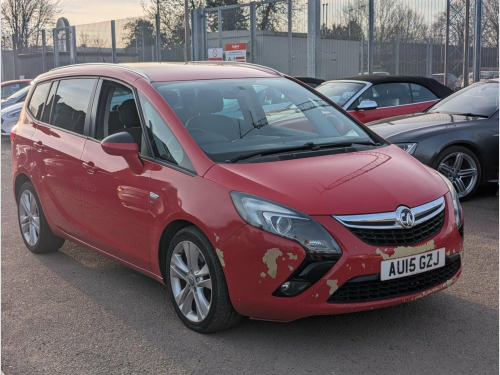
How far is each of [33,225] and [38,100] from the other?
1145 mm

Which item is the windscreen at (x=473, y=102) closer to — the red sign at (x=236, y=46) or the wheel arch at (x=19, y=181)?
the wheel arch at (x=19, y=181)

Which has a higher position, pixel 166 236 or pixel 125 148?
pixel 125 148

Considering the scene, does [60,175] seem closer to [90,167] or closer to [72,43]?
[90,167]

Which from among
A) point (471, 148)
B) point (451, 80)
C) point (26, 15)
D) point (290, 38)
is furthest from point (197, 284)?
point (26, 15)

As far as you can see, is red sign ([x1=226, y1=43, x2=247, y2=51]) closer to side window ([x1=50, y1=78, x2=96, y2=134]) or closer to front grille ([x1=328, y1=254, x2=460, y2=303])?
side window ([x1=50, y1=78, x2=96, y2=134])

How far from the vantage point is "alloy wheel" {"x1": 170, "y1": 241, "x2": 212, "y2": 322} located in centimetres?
412

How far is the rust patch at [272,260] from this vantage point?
12.2ft

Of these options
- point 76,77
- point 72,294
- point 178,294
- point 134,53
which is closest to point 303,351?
point 178,294

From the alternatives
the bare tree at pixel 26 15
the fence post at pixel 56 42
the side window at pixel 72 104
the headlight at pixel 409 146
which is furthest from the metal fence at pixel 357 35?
the bare tree at pixel 26 15

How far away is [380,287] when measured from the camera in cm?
384

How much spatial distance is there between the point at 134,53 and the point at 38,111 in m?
22.1

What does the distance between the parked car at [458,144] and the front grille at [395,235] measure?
4029 millimetres

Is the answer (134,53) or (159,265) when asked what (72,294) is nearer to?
(159,265)

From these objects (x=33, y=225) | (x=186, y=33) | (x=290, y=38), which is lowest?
(x=33, y=225)
